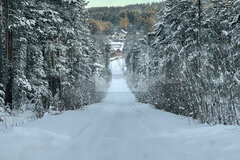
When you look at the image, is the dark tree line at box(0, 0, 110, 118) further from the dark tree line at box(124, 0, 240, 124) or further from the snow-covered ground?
the dark tree line at box(124, 0, 240, 124)

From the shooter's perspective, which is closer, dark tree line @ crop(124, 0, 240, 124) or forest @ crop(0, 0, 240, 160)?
forest @ crop(0, 0, 240, 160)

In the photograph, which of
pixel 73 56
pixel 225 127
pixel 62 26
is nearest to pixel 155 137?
pixel 225 127

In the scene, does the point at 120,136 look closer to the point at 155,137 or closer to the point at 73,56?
the point at 155,137

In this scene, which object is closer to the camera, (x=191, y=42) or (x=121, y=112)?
(x=121, y=112)

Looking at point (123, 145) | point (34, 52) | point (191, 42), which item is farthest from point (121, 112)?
point (123, 145)

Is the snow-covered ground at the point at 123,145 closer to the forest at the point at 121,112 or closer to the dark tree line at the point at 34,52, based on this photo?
the forest at the point at 121,112

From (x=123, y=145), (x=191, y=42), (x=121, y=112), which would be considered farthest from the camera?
(x=191, y=42)

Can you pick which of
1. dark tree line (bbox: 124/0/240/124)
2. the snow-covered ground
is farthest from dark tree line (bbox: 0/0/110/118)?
dark tree line (bbox: 124/0/240/124)

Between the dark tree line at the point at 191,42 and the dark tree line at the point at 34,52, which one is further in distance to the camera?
the dark tree line at the point at 34,52

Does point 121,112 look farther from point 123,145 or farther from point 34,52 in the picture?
point 123,145

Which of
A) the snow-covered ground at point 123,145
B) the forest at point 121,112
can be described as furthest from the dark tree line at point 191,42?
the snow-covered ground at point 123,145

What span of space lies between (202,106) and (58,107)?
10284 mm

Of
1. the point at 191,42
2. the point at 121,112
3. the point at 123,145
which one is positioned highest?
the point at 191,42

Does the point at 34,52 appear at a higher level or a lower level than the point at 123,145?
higher
